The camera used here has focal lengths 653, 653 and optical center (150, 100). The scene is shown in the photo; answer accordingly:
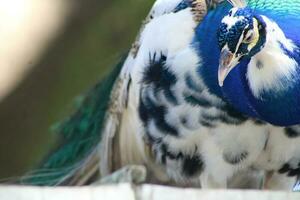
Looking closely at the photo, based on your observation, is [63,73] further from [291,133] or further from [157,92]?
[291,133]

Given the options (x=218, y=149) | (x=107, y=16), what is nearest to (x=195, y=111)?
(x=218, y=149)

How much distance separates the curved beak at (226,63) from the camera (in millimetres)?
714

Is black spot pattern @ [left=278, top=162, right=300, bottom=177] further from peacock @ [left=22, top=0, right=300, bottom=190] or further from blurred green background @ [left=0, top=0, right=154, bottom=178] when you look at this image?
blurred green background @ [left=0, top=0, right=154, bottom=178]

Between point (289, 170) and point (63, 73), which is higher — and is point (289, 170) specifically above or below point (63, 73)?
below

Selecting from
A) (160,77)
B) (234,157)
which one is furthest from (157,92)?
(234,157)

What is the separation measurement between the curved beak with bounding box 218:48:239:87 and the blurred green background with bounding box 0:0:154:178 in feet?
0.41

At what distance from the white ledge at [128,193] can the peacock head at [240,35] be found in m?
0.16

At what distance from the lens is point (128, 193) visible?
2.56 feet

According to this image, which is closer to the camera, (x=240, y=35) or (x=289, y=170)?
(x=240, y=35)

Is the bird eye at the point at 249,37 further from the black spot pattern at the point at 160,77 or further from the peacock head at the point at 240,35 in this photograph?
the black spot pattern at the point at 160,77

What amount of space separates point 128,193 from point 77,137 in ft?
0.37

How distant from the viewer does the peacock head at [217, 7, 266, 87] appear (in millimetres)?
701

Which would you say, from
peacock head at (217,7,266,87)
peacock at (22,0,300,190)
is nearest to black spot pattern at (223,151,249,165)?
peacock at (22,0,300,190)

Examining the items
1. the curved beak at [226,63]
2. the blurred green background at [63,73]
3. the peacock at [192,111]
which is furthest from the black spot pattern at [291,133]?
the blurred green background at [63,73]
